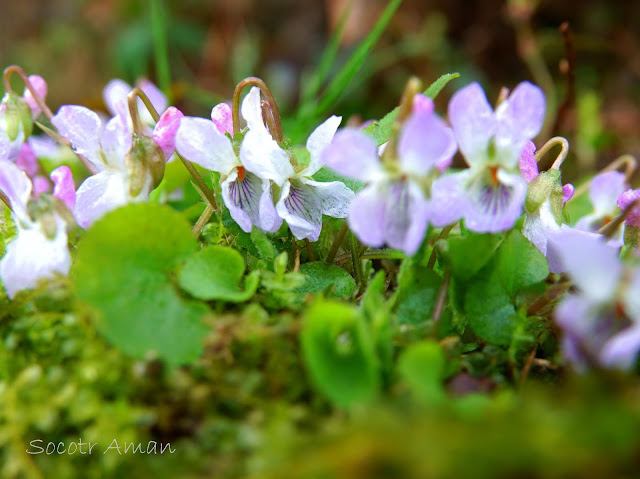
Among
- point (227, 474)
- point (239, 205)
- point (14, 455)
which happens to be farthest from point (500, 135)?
point (14, 455)

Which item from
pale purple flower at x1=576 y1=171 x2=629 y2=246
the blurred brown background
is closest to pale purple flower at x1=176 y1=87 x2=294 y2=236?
pale purple flower at x1=576 y1=171 x2=629 y2=246

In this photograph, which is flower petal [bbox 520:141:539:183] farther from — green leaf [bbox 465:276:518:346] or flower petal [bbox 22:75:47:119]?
flower petal [bbox 22:75:47:119]

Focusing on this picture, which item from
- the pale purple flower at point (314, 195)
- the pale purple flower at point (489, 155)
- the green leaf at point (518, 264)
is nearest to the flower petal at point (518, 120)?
the pale purple flower at point (489, 155)

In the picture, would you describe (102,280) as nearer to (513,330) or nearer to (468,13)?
(513,330)

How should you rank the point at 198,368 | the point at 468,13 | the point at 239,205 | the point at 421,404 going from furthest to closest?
the point at 468,13, the point at 239,205, the point at 198,368, the point at 421,404

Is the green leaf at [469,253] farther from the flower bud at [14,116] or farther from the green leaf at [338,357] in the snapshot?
the flower bud at [14,116]
